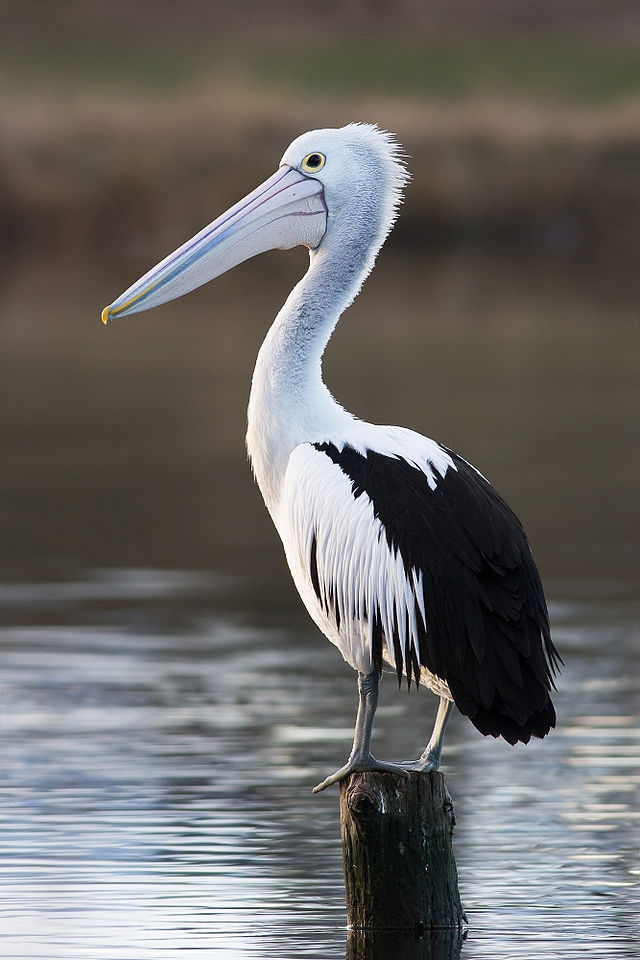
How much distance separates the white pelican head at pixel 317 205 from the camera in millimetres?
5758

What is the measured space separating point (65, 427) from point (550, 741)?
27.1 feet

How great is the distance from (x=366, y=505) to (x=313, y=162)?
3.95 feet

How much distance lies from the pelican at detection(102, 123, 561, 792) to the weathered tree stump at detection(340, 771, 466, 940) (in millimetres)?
68

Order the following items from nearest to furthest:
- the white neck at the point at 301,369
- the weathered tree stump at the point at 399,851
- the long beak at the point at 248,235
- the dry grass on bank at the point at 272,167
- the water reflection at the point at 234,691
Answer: the weathered tree stump at the point at 399,851
the white neck at the point at 301,369
the water reflection at the point at 234,691
the long beak at the point at 248,235
the dry grass on bank at the point at 272,167

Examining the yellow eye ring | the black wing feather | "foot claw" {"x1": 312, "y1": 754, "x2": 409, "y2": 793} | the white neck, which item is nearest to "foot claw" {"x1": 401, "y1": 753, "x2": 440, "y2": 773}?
"foot claw" {"x1": 312, "y1": 754, "x2": 409, "y2": 793}

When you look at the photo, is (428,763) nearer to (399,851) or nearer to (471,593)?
(399,851)

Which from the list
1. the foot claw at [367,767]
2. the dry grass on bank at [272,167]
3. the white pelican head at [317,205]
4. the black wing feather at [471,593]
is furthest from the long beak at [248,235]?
the dry grass on bank at [272,167]

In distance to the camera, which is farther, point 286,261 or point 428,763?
point 286,261

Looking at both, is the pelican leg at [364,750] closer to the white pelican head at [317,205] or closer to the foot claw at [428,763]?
the foot claw at [428,763]

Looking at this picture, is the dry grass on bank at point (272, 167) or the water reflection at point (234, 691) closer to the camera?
the water reflection at point (234, 691)

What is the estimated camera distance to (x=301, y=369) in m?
5.56

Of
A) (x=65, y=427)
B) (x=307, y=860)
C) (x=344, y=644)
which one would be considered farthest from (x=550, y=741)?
(x=65, y=427)

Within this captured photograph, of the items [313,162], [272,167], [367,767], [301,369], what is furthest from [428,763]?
[272,167]

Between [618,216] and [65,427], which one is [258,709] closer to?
[65,427]
